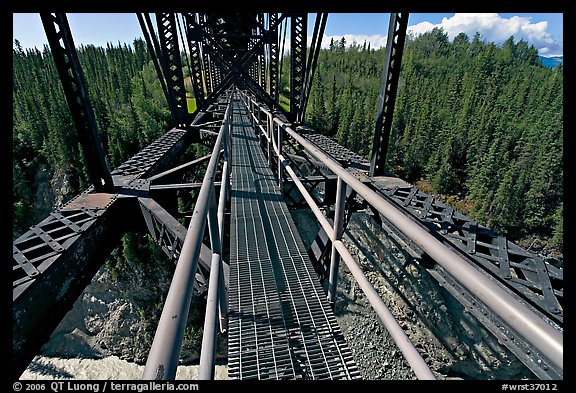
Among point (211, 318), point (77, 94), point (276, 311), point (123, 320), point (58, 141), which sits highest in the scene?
point (77, 94)

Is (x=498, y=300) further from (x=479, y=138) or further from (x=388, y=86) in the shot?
(x=479, y=138)

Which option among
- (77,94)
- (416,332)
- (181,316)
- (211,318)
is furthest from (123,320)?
(181,316)

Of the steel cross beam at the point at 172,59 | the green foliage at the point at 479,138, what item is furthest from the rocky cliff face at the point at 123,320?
the green foliage at the point at 479,138

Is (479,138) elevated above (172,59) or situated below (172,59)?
below

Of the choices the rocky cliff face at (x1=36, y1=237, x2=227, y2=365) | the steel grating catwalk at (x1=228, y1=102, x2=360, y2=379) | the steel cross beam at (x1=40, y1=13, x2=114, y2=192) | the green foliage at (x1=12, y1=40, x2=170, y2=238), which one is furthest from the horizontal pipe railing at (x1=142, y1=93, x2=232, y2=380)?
the green foliage at (x1=12, y1=40, x2=170, y2=238)

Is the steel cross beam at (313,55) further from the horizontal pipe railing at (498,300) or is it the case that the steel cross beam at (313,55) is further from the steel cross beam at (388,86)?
the horizontal pipe railing at (498,300)

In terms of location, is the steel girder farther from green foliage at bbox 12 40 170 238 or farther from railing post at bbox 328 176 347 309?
green foliage at bbox 12 40 170 238
